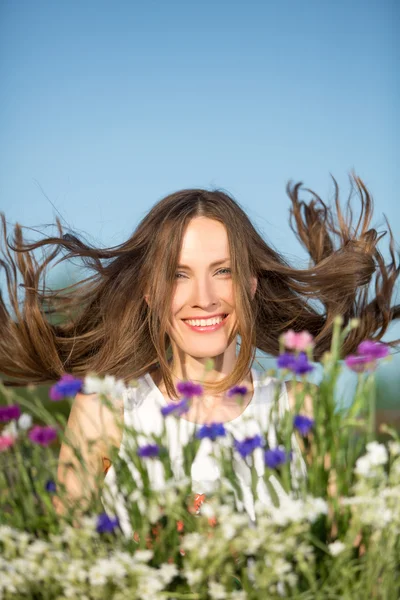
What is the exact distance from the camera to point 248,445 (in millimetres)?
1229

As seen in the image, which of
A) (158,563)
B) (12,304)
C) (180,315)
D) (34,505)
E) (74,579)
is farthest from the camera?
(12,304)

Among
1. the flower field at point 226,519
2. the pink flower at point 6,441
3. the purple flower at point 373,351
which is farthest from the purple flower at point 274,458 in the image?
the pink flower at point 6,441

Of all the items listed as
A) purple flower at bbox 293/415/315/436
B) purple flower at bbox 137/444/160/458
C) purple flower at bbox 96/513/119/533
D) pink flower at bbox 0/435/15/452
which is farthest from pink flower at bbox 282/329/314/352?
pink flower at bbox 0/435/15/452

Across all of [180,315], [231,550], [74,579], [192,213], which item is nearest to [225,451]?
[231,550]

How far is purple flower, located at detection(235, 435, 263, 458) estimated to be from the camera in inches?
48.0

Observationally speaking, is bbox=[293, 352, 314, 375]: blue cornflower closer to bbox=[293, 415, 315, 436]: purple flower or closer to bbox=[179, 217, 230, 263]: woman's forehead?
bbox=[293, 415, 315, 436]: purple flower

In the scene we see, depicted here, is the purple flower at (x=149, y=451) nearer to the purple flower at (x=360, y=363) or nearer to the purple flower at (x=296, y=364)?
the purple flower at (x=296, y=364)

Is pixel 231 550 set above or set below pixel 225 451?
below

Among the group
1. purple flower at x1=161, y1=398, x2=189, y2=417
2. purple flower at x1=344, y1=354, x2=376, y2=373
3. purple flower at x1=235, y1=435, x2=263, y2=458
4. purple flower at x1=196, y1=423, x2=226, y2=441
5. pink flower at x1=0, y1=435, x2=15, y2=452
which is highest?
purple flower at x1=344, y1=354, x2=376, y2=373

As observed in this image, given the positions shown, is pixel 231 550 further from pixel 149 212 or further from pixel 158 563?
pixel 149 212

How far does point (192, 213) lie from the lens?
290 centimetres

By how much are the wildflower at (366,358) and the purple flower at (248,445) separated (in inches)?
8.8

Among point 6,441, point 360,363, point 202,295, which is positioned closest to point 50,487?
point 6,441

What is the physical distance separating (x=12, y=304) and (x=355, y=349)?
4.88 feet
